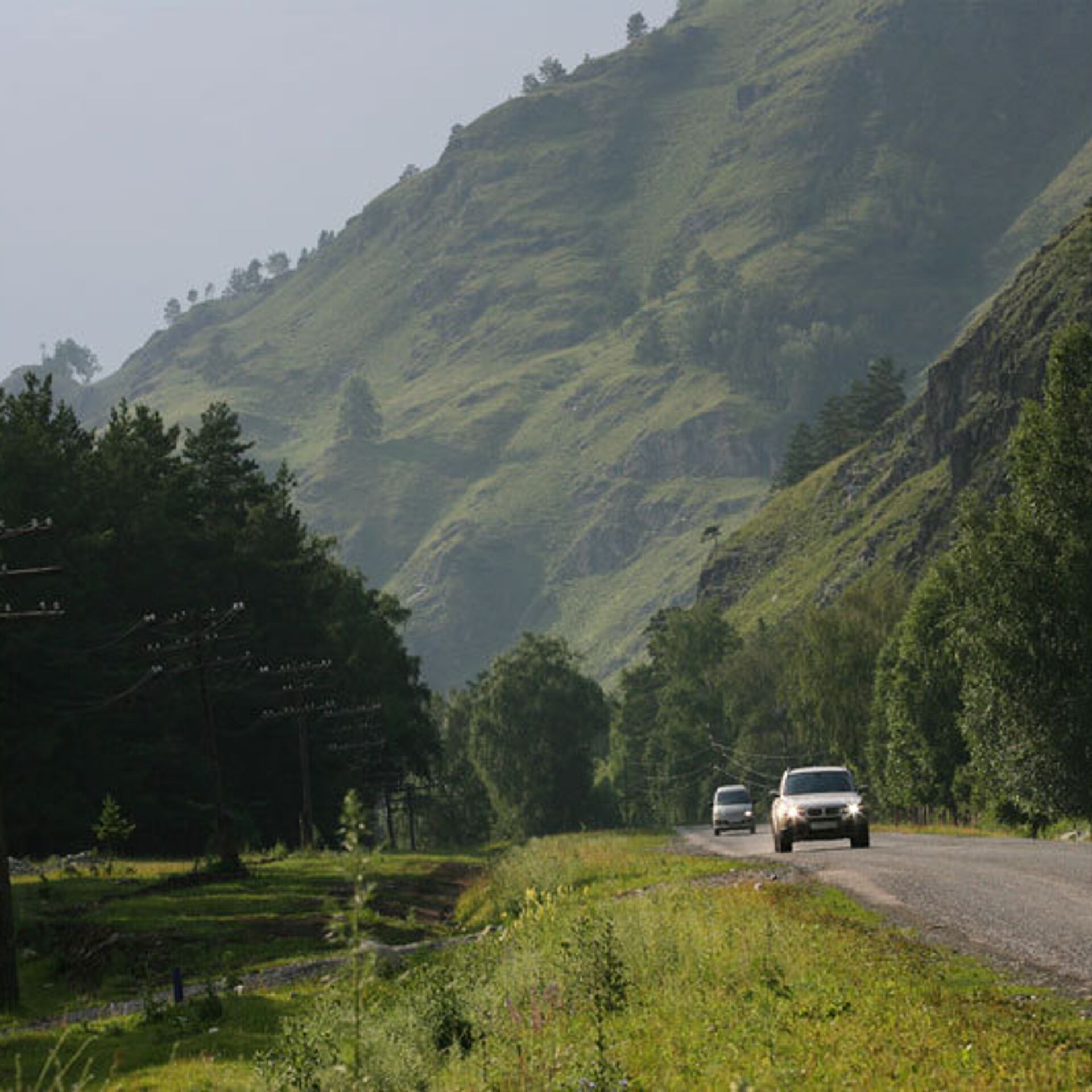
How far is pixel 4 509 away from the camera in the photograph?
68.0 meters

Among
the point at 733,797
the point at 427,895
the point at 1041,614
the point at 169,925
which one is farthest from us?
the point at 733,797

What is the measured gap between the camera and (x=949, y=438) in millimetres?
166000

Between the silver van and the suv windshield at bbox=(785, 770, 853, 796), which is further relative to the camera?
the silver van

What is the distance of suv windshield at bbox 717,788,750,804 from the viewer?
79.9 m

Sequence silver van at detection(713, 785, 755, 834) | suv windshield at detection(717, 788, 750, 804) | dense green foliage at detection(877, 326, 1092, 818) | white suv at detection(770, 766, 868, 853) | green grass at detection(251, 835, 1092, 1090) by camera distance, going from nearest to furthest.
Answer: green grass at detection(251, 835, 1092, 1090) < white suv at detection(770, 766, 868, 853) < dense green foliage at detection(877, 326, 1092, 818) < silver van at detection(713, 785, 755, 834) < suv windshield at detection(717, 788, 750, 804)

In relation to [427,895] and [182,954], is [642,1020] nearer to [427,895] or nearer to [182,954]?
[182,954]

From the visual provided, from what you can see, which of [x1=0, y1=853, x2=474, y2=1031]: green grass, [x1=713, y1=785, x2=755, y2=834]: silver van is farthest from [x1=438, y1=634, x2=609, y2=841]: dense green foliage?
[x1=0, y1=853, x2=474, y2=1031]: green grass

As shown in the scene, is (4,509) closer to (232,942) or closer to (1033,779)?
(232,942)

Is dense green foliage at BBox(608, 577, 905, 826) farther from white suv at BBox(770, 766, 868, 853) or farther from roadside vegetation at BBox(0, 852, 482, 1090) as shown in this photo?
white suv at BBox(770, 766, 868, 853)

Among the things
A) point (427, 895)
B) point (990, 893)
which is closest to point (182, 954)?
point (990, 893)

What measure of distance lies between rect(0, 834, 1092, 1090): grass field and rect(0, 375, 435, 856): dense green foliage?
3479 cm

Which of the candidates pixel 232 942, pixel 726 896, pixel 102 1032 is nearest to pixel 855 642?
pixel 232 942

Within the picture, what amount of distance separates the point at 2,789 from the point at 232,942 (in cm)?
3357

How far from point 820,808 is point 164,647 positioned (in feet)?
107
